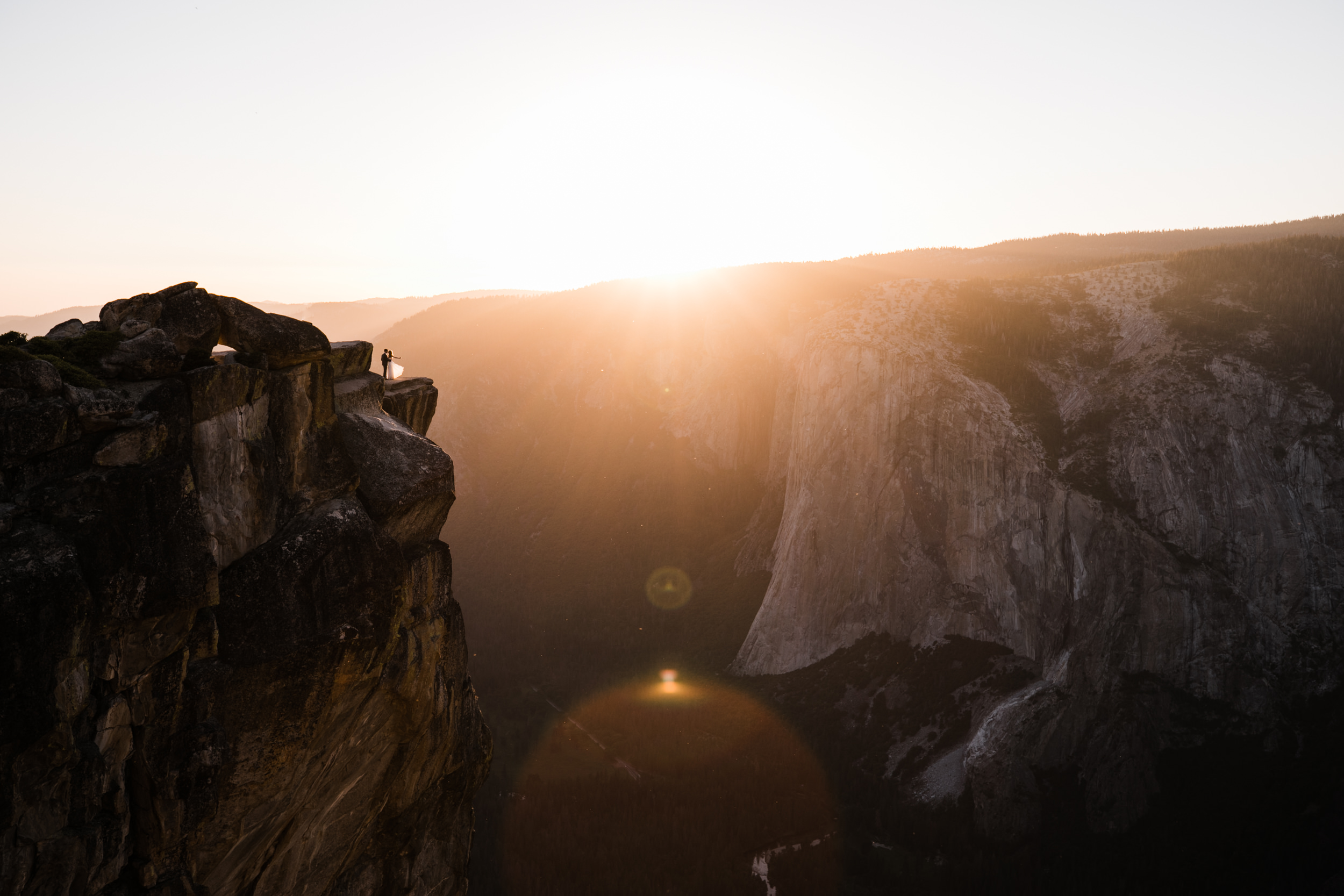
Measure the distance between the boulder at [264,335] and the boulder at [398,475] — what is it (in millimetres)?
1550

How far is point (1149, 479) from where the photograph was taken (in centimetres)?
3653

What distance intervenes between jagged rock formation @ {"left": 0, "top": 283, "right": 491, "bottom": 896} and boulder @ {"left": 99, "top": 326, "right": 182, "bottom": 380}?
0.03 metres

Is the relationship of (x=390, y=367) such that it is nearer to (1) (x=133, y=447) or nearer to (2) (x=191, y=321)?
(2) (x=191, y=321)

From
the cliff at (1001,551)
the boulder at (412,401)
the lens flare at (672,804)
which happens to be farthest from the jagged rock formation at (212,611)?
the cliff at (1001,551)

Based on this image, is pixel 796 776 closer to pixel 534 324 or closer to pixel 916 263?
pixel 534 324

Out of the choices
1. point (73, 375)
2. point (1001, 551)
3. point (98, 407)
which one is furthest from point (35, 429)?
point (1001, 551)

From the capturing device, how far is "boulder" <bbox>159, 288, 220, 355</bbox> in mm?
12344

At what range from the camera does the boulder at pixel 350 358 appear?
15.3 metres

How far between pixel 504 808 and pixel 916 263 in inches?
3082

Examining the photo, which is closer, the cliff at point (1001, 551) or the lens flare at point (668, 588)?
the cliff at point (1001, 551)

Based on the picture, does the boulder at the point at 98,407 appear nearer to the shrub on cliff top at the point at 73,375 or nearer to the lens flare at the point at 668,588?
the shrub on cliff top at the point at 73,375

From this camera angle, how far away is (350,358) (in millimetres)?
15609

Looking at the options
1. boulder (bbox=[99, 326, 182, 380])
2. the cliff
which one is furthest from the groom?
the cliff

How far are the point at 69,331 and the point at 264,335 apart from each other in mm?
2762
